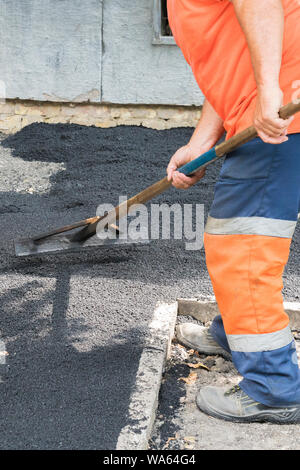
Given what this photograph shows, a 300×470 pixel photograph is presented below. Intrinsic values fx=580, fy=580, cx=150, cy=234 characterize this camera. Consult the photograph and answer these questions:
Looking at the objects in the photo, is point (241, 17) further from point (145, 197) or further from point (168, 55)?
point (168, 55)

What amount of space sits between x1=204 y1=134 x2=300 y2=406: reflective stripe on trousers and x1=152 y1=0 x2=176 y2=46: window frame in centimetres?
494

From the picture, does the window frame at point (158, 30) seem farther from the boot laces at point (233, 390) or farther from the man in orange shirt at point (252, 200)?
the boot laces at point (233, 390)

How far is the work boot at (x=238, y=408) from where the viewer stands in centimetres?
243

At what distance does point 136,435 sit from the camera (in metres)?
2.24

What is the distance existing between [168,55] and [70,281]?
4302 millimetres

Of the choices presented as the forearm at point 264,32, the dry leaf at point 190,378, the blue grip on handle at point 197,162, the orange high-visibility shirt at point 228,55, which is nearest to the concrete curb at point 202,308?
the dry leaf at point 190,378

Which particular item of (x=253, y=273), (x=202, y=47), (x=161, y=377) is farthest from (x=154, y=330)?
(x=202, y=47)

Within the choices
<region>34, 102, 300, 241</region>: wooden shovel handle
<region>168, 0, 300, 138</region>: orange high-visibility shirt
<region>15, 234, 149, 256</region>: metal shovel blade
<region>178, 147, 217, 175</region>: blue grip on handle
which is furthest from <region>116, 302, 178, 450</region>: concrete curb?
<region>168, 0, 300, 138</region>: orange high-visibility shirt

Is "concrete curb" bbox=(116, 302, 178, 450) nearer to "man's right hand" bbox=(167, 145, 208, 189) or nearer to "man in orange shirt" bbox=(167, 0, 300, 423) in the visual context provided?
"man in orange shirt" bbox=(167, 0, 300, 423)

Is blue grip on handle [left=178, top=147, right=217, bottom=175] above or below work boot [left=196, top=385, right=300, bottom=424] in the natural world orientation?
above

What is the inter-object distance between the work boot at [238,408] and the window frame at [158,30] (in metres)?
5.20

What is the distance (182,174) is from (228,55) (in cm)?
61
